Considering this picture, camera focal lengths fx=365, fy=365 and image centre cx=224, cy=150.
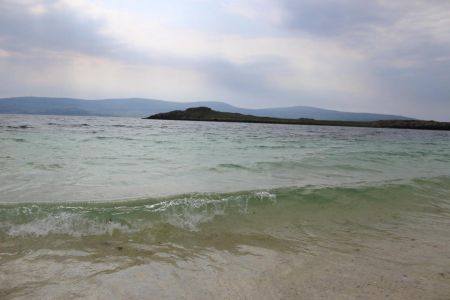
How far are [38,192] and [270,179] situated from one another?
626 cm

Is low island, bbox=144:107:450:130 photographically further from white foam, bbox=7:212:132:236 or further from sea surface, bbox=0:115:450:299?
white foam, bbox=7:212:132:236

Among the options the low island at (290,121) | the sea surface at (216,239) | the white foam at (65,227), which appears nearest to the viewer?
the sea surface at (216,239)

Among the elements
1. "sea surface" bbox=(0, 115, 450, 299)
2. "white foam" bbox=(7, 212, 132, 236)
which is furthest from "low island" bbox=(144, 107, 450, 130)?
"white foam" bbox=(7, 212, 132, 236)

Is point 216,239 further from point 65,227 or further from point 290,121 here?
point 290,121


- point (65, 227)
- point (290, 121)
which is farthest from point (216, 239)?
point (290, 121)

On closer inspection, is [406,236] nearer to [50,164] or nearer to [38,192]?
[38,192]

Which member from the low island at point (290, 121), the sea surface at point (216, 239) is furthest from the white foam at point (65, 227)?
the low island at point (290, 121)

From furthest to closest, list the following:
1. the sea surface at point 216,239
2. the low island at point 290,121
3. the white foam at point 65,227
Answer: the low island at point 290,121 → the white foam at point 65,227 → the sea surface at point 216,239

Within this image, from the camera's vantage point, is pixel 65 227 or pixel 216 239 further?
pixel 65 227

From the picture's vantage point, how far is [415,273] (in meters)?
4.49

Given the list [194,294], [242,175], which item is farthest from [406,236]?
[242,175]

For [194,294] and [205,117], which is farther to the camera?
[205,117]

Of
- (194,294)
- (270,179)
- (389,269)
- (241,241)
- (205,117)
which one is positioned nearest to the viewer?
(194,294)

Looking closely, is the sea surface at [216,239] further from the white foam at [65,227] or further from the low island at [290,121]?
the low island at [290,121]
